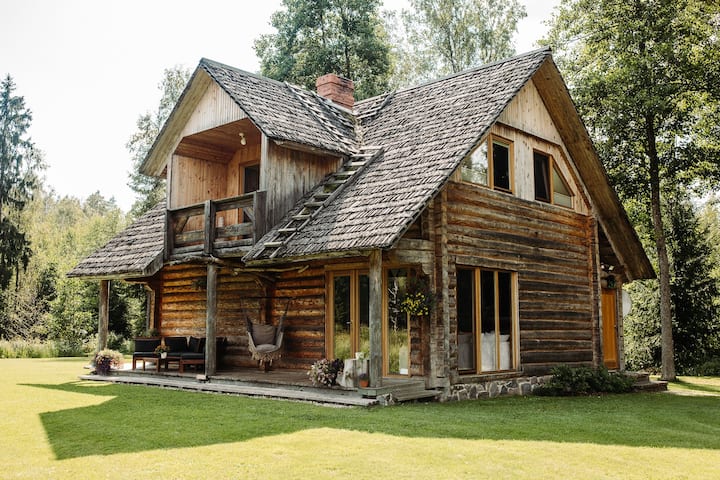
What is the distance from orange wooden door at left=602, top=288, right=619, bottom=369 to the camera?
668 inches

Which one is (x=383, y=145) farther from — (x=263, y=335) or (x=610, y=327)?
(x=610, y=327)

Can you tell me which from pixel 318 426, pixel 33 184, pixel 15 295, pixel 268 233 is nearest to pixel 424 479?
pixel 318 426

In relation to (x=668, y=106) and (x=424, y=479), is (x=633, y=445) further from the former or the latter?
(x=668, y=106)

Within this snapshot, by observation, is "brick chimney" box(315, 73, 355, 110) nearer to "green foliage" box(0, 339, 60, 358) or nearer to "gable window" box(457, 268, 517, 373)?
"gable window" box(457, 268, 517, 373)

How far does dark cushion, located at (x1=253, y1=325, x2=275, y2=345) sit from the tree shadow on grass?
1907 mm

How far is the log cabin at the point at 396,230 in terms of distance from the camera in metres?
11.7

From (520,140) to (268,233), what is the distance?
5561mm

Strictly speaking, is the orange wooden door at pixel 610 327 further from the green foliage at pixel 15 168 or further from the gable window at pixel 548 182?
the green foliage at pixel 15 168

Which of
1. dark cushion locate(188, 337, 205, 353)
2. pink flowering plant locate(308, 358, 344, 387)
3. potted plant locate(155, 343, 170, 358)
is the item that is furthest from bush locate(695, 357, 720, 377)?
potted plant locate(155, 343, 170, 358)

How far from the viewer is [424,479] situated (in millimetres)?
5914

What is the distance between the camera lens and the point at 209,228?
13352 mm

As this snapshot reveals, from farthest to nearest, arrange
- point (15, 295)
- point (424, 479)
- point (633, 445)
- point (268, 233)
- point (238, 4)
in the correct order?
point (15, 295) < point (238, 4) < point (268, 233) < point (633, 445) < point (424, 479)

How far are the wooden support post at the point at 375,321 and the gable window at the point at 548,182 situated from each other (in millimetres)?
5709

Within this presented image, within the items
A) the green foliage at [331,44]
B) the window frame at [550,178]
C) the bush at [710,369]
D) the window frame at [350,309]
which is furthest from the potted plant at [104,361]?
the green foliage at [331,44]
